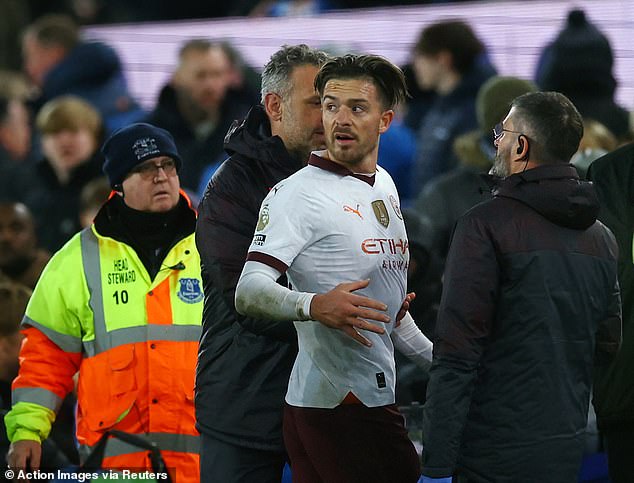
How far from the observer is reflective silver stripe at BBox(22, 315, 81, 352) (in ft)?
17.9

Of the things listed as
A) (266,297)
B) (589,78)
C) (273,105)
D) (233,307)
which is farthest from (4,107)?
(266,297)

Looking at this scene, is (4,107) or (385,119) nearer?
(385,119)

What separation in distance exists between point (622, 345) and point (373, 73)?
141cm

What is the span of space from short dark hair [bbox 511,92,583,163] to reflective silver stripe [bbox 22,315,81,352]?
2.05m

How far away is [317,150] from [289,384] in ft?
2.63

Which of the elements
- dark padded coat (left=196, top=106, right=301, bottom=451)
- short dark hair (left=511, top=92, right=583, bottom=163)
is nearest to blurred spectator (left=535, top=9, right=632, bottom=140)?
dark padded coat (left=196, top=106, right=301, bottom=451)

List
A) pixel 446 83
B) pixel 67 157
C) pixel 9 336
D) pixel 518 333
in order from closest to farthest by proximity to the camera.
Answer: pixel 518 333, pixel 9 336, pixel 446 83, pixel 67 157

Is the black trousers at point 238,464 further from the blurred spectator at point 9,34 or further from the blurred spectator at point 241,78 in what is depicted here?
the blurred spectator at point 9,34

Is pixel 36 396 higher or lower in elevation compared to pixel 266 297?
A: lower

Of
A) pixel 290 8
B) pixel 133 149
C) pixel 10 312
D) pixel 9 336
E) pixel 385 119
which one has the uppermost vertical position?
pixel 385 119

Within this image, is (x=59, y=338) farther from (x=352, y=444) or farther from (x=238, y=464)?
(x=352, y=444)

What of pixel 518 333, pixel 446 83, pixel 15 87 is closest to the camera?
pixel 518 333

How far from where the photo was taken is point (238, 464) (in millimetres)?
4758

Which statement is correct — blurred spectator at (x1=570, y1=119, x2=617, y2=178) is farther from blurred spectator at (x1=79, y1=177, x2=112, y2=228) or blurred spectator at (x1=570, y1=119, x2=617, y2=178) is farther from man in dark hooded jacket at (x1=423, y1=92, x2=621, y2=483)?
blurred spectator at (x1=79, y1=177, x2=112, y2=228)
